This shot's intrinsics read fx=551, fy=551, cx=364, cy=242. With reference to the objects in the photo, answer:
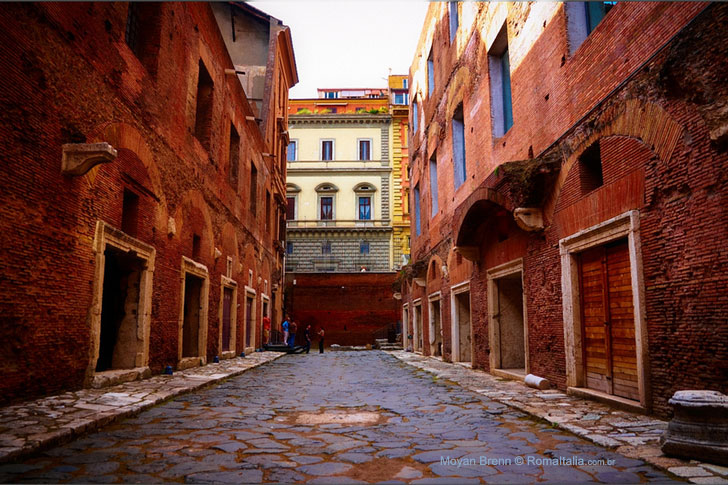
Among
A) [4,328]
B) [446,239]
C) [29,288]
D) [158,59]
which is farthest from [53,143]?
[446,239]

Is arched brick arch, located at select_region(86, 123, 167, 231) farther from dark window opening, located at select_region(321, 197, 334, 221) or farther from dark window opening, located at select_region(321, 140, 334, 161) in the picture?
dark window opening, located at select_region(321, 140, 334, 161)

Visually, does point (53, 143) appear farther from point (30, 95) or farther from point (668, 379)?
point (668, 379)

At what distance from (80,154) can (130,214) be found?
2405 millimetres

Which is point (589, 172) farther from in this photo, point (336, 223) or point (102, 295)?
point (336, 223)

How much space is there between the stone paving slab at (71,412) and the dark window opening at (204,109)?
20.0 ft

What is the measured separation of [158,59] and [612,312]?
806 centimetres

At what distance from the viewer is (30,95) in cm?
573

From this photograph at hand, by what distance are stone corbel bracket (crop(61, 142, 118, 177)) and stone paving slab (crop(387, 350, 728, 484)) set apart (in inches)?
217

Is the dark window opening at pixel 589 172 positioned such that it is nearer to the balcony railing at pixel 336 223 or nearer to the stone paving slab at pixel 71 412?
the stone paving slab at pixel 71 412

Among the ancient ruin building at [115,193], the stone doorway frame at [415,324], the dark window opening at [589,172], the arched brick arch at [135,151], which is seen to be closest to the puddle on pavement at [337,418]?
the ancient ruin building at [115,193]

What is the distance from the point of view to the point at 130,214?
28.4 ft

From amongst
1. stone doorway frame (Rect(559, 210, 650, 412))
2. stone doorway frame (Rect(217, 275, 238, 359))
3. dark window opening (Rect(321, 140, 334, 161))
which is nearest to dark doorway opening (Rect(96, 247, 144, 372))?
stone doorway frame (Rect(217, 275, 238, 359))

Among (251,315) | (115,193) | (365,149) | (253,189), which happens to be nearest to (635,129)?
(115,193)

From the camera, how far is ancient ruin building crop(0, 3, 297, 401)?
221 inches
